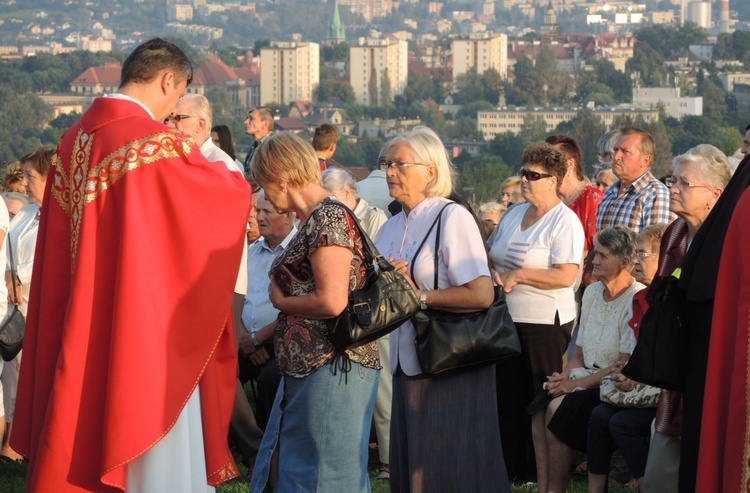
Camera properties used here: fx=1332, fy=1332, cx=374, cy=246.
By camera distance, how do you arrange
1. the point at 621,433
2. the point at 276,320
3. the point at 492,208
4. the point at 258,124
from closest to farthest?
the point at 276,320, the point at 621,433, the point at 492,208, the point at 258,124

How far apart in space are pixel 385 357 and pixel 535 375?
0.76 metres

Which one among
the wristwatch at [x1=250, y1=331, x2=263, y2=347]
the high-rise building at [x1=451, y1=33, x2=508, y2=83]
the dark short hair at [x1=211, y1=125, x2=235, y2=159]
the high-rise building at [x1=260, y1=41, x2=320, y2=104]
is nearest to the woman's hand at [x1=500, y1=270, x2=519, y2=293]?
the wristwatch at [x1=250, y1=331, x2=263, y2=347]

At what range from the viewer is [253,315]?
556 centimetres

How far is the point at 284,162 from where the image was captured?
362cm

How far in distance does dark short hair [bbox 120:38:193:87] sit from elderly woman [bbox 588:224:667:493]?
1.91 m

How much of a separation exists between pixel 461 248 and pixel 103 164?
1.16 m

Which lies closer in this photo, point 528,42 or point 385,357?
point 385,357

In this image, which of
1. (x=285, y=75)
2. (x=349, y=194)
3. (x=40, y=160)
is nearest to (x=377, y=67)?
(x=285, y=75)

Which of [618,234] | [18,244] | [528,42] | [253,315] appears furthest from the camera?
[528,42]

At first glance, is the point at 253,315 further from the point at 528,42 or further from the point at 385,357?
the point at 528,42

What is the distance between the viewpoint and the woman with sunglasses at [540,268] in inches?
195

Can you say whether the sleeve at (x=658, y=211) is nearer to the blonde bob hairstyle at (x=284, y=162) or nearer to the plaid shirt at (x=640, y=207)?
the plaid shirt at (x=640, y=207)

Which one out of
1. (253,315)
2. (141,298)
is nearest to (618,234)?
(253,315)

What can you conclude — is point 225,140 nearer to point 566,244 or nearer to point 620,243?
point 566,244
